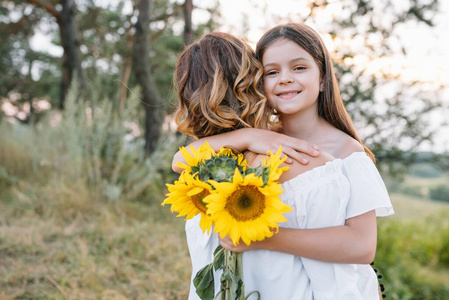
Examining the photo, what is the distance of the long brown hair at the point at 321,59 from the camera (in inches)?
71.4

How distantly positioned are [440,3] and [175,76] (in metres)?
4.36

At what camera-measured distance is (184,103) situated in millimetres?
1912

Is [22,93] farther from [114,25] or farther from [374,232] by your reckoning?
[374,232]

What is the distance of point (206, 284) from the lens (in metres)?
1.50

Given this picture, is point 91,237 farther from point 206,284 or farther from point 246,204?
point 246,204

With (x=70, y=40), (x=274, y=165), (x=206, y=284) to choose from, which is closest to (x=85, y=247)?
(x=206, y=284)

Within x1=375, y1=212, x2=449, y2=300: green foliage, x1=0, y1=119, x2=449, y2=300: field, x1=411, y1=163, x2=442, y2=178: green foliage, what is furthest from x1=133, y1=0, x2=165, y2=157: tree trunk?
x1=411, y1=163, x2=442, y2=178: green foliage

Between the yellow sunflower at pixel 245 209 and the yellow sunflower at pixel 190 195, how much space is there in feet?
0.23

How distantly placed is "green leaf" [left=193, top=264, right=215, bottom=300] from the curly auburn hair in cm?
63

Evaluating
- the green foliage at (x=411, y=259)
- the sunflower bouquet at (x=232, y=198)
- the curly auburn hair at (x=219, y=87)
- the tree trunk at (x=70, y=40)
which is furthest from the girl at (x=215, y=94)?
the tree trunk at (x=70, y=40)

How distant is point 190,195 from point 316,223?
500 millimetres

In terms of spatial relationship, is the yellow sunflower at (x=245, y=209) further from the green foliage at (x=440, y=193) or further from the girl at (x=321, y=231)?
the green foliage at (x=440, y=193)

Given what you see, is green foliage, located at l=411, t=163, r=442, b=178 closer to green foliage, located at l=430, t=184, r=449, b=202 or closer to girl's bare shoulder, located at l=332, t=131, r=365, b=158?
girl's bare shoulder, located at l=332, t=131, r=365, b=158

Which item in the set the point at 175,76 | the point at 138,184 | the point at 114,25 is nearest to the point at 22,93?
the point at 114,25
